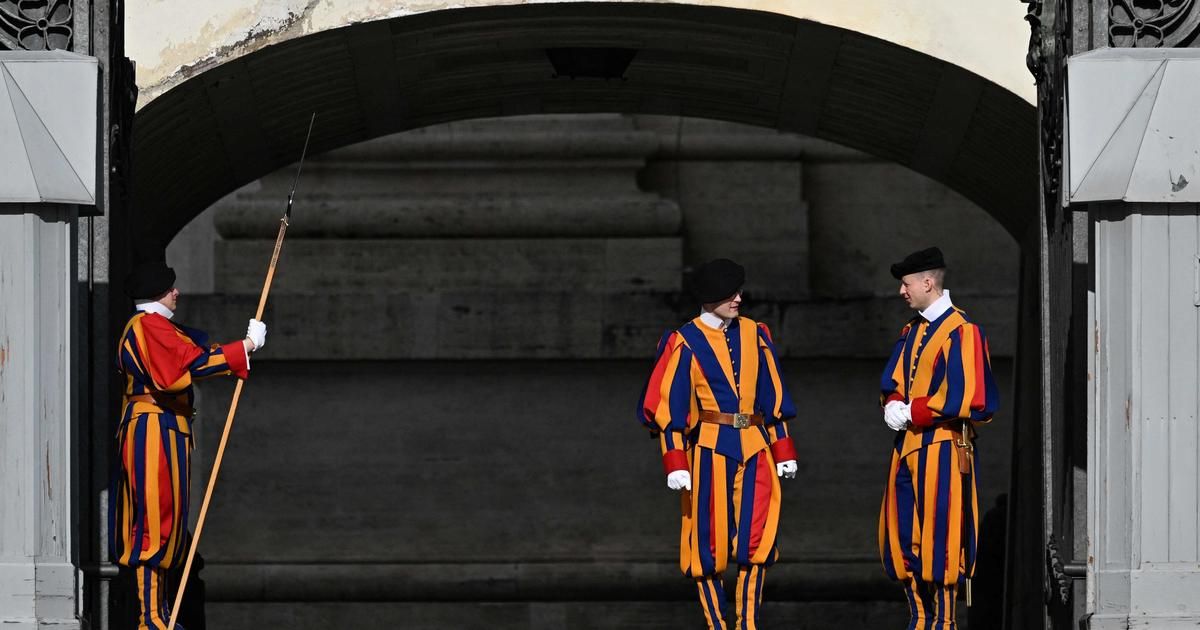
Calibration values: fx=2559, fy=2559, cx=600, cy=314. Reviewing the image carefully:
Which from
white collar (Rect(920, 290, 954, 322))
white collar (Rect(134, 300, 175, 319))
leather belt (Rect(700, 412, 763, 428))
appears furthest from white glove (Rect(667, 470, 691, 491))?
white collar (Rect(134, 300, 175, 319))

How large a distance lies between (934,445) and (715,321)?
917mm

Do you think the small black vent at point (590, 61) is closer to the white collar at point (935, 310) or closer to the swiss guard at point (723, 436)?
the swiss guard at point (723, 436)

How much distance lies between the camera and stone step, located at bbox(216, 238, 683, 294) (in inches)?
543

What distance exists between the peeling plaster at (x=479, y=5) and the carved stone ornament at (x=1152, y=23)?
3.31ft

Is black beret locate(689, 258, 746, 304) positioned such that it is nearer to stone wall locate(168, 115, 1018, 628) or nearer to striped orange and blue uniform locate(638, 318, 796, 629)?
striped orange and blue uniform locate(638, 318, 796, 629)

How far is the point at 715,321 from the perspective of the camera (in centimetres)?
939

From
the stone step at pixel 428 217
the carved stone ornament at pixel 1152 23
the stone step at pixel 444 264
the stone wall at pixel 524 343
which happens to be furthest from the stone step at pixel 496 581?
the carved stone ornament at pixel 1152 23

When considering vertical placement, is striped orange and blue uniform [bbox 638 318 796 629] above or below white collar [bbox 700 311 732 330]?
below

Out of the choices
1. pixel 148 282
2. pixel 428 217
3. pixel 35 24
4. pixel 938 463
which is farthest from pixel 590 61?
pixel 428 217

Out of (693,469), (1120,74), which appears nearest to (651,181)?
(693,469)

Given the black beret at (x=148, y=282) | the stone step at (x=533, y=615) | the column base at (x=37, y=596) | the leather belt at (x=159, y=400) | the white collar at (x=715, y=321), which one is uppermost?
the black beret at (x=148, y=282)

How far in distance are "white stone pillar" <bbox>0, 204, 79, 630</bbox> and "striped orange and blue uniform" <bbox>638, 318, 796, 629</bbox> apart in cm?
214

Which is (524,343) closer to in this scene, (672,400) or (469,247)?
(469,247)

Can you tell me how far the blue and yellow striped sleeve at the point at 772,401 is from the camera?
9.34m
